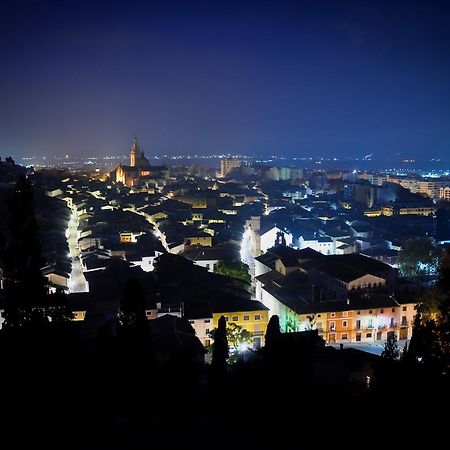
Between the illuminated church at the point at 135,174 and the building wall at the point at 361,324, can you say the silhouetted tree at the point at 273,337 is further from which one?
the illuminated church at the point at 135,174

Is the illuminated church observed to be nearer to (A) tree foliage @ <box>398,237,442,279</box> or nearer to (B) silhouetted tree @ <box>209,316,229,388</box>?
(A) tree foliage @ <box>398,237,442,279</box>

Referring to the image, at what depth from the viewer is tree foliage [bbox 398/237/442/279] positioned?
30.1m

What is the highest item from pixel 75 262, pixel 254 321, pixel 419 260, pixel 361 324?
pixel 419 260

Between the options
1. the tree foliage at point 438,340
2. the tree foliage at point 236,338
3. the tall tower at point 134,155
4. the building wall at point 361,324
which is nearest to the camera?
the tree foliage at point 438,340

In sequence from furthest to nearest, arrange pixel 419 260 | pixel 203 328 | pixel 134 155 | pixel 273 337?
pixel 134 155
pixel 419 260
pixel 203 328
pixel 273 337

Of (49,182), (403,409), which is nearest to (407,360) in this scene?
(403,409)

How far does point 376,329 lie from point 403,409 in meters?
12.0

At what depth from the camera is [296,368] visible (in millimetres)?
11320

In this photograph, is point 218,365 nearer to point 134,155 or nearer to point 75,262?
point 75,262

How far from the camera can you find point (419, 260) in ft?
98.6

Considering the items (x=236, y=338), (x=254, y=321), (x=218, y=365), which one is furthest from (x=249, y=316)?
(x=218, y=365)

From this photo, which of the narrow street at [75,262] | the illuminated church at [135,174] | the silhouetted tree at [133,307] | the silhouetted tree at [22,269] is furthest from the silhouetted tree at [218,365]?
the illuminated church at [135,174]

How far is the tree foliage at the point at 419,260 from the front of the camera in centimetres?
3011

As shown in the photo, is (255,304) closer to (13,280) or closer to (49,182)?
(13,280)
